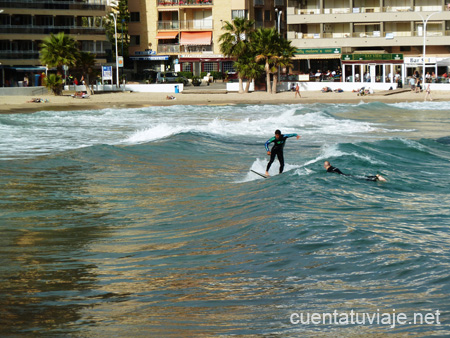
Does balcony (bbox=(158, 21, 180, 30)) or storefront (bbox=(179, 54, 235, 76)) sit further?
balcony (bbox=(158, 21, 180, 30))

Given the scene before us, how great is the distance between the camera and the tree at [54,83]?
203 ft

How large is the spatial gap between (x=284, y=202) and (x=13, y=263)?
275 inches

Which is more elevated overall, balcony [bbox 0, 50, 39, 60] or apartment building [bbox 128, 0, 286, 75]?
apartment building [bbox 128, 0, 286, 75]

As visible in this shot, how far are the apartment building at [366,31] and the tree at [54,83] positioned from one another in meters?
28.1

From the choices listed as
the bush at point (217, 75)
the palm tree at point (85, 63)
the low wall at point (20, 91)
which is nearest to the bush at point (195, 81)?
the bush at point (217, 75)

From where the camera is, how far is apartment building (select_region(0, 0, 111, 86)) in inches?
2891

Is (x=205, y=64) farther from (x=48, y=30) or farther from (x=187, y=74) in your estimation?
(x=48, y=30)

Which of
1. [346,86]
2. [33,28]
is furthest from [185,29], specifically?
[346,86]

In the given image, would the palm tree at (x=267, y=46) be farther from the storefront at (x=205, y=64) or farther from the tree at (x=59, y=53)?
the storefront at (x=205, y=64)

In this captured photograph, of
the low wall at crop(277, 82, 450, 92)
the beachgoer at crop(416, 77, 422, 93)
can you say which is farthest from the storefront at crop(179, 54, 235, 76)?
the beachgoer at crop(416, 77, 422, 93)

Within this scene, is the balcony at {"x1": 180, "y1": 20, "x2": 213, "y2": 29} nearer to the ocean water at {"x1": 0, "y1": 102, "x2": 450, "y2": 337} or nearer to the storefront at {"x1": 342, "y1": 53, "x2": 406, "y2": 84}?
the storefront at {"x1": 342, "y1": 53, "x2": 406, "y2": 84}

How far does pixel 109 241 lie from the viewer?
48.0ft

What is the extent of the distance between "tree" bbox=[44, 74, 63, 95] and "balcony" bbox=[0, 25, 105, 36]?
548 inches

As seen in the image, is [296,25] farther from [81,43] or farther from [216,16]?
[81,43]
